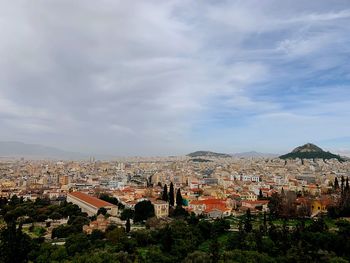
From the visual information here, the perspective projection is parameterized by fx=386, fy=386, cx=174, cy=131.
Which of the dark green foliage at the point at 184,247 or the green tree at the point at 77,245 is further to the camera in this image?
the green tree at the point at 77,245

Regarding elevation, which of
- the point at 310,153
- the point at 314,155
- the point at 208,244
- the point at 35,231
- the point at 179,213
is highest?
the point at 310,153

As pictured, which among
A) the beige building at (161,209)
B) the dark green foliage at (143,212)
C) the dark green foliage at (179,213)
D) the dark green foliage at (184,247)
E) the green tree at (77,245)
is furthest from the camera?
the beige building at (161,209)

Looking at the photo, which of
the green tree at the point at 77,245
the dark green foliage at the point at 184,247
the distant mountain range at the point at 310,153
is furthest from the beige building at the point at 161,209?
the distant mountain range at the point at 310,153

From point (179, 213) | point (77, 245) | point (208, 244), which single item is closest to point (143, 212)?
point (179, 213)

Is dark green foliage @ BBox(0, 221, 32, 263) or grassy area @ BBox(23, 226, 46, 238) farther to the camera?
grassy area @ BBox(23, 226, 46, 238)

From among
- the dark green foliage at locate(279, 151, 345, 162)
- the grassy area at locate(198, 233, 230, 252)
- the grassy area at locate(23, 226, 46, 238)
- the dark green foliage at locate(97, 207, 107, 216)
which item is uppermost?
the dark green foliage at locate(279, 151, 345, 162)

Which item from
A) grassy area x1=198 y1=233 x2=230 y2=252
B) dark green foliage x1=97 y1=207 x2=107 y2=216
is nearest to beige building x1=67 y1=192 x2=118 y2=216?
dark green foliage x1=97 y1=207 x2=107 y2=216

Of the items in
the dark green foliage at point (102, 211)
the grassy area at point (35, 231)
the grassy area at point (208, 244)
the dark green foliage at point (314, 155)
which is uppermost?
the dark green foliage at point (314, 155)

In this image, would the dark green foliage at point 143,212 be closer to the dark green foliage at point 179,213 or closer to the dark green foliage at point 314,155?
the dark green foliage at point 179,213

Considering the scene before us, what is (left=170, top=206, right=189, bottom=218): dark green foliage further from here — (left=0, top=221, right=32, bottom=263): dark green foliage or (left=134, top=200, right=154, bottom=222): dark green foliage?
(left=0, top=221, right=32, bottom=263): dark green foliage

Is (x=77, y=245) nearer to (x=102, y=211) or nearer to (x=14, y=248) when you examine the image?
(x=14, y=248)
